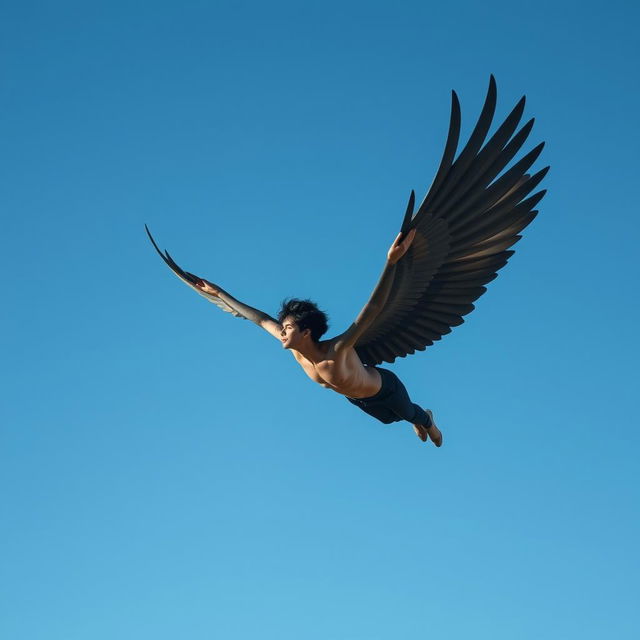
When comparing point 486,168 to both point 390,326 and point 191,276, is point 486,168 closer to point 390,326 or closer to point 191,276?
point 390,326

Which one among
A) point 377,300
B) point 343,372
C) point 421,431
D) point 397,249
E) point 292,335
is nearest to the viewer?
point 397,249

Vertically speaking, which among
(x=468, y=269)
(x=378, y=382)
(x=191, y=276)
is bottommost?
(x=378, y=382)

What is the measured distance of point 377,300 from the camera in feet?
32.9

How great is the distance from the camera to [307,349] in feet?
34.3

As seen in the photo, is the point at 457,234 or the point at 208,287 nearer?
the point at 457,234

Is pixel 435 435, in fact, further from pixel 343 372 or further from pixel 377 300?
pixel 377 300

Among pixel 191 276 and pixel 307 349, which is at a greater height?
pixel 191 276

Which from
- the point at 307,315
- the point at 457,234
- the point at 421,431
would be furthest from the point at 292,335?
the point at 421,431

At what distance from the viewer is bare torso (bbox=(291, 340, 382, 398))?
34.3ft

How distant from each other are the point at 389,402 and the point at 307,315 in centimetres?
127

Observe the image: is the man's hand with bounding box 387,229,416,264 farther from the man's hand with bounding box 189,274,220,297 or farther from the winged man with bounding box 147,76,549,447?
the man's hand with bounding box 189,274,220,297

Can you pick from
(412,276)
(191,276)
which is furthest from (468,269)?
(191,276)

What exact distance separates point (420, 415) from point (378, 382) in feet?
2.98

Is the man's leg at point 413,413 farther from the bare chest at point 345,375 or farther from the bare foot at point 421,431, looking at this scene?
the bare chest at point 345,375
